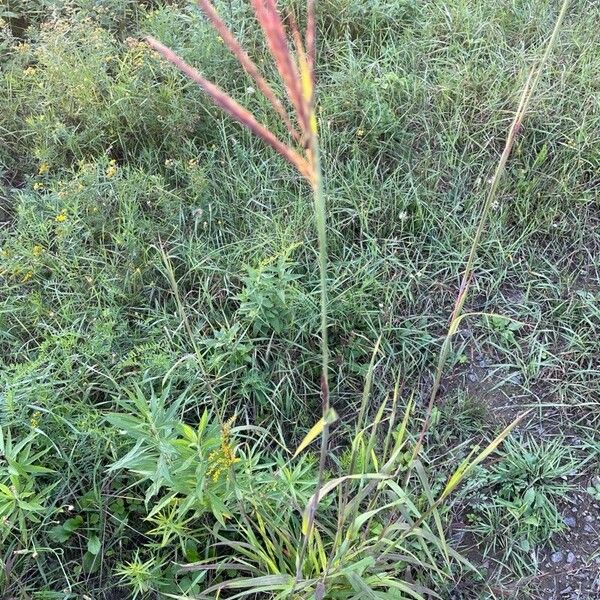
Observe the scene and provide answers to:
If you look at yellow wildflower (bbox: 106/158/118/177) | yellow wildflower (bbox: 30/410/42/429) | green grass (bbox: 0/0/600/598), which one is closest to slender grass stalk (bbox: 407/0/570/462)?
green grass (bbox: 0/0/600/598)

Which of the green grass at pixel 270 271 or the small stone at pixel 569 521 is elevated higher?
the green grass at pixel 270 271

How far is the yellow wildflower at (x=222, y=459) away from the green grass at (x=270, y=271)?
44 mm

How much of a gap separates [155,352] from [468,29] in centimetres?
202

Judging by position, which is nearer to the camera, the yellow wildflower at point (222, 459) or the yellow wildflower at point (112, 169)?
the yellow wildflower at point (222, 459)

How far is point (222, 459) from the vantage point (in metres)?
1.42

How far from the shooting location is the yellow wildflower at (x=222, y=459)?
1353 mm

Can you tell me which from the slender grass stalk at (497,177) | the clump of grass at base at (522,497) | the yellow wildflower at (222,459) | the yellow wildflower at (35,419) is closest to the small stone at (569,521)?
the clump of grass at base at (522,497)

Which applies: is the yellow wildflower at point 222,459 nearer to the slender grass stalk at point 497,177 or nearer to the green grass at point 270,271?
the green grass at point 270,271

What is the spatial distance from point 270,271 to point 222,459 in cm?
85

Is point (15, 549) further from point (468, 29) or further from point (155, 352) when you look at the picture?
point (468, 29)

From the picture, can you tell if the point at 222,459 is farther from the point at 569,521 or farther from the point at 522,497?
the point at 569,521

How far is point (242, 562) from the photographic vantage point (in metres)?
1.56

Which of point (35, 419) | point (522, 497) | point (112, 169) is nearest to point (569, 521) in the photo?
point (522, 497)

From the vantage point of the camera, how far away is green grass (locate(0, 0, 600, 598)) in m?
1.77
